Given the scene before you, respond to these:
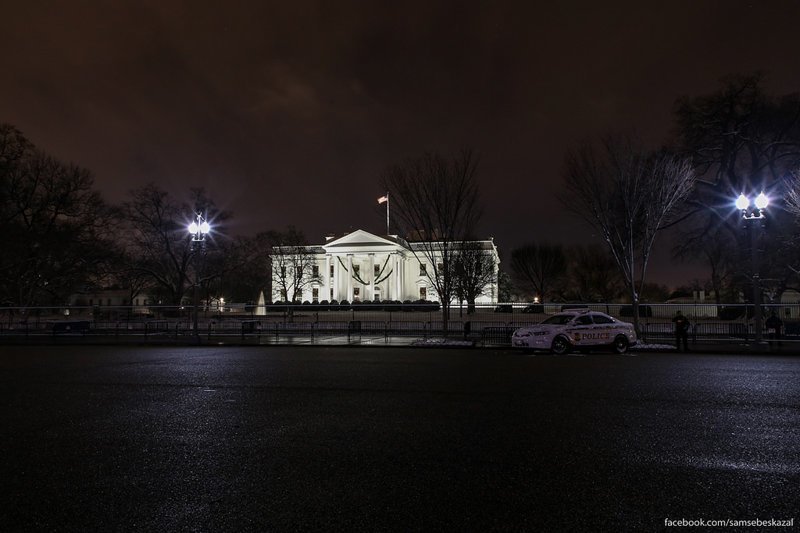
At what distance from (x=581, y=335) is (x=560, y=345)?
0.91 metres

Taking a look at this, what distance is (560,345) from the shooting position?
19609mm

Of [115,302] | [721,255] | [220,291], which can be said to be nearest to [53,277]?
[220,291]

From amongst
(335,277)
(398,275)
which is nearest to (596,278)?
(398,275)

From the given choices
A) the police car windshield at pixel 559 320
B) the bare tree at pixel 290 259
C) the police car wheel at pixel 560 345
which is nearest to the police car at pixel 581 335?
the police car wheel at pixel 560 345

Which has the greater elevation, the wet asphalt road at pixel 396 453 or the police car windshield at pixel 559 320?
the police car windshield at pixel 559 320

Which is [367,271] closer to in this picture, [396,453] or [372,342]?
[372,342]

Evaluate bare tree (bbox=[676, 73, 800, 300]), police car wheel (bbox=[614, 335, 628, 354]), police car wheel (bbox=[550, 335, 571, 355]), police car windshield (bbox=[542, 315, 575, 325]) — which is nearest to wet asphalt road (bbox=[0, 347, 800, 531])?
police car wheel (bbox=[550, 335, 571, 355])

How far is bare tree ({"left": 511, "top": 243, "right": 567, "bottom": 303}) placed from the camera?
3098 inches

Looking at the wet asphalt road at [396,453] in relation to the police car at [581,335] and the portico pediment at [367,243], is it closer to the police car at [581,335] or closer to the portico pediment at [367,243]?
the police car at [581,335]

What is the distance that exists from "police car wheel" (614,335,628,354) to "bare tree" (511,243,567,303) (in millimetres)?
58013

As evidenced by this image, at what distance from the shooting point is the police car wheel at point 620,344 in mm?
19891

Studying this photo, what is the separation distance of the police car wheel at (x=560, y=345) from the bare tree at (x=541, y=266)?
59.0 m

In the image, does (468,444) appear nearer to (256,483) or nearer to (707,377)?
(256,483)

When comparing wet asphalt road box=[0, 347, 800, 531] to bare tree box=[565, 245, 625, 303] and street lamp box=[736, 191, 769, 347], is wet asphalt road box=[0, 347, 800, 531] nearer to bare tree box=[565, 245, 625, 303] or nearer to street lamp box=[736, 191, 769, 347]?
street lamp box=[736, 191, 769, 347]
